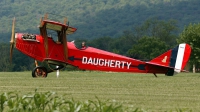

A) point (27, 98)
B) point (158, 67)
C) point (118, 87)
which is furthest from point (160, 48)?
point (27, 98)

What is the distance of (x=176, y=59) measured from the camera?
23500 millimetres

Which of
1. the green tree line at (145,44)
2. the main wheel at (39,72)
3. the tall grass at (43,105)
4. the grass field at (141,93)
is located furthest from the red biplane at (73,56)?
the tall grass at (43,105)

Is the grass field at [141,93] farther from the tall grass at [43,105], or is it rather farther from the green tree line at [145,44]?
the green tree line at [145,44]

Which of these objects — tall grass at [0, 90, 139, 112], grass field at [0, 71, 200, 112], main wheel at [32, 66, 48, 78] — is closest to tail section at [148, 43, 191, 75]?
main wheel at [32, 66, 48, 78]

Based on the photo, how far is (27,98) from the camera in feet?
30.0

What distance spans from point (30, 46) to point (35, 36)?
36 centimetres

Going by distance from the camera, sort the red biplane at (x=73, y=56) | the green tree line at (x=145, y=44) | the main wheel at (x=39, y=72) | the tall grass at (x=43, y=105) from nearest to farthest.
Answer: the tall grass at (x=43, y=105)
the main wheel at (x=39, y=72)
the red biplane at (x=73, y=56)
the green tree line at (x=145, y=44)

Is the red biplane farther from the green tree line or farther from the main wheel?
the green tree line

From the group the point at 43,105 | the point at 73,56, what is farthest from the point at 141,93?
the point at 73,56

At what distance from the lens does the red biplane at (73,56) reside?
2253 cm

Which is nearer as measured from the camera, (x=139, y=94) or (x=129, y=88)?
(x=139, y=94)

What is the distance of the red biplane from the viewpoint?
73.9 feet

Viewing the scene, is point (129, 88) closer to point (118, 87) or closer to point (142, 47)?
point (118, 87)

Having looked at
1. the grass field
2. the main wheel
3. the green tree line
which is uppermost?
the green tree line
